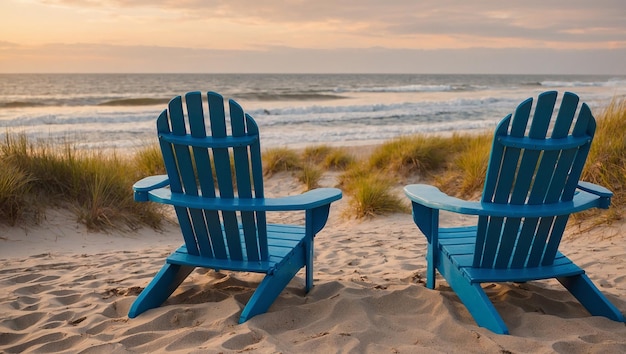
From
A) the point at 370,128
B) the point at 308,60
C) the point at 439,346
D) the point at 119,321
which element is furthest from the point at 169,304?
the point at 308,60

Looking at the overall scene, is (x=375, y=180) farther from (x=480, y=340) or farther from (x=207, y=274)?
(x=480, y=340)

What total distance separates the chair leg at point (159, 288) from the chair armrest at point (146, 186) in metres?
0.43

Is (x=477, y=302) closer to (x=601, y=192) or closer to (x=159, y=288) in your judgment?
(x=601, y=192)

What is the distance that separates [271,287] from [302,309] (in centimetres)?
20

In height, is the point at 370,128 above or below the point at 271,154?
below

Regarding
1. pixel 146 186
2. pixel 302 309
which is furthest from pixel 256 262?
pixel 146 186

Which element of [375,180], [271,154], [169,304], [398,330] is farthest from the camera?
[271,154]

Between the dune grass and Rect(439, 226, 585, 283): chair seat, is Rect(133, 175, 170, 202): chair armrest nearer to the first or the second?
Rect(439, 226, 585, 283): chair seat

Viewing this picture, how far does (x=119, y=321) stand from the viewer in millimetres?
2613

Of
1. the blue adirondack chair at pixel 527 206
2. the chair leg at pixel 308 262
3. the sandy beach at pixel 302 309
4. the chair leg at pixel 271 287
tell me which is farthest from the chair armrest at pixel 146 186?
the blue adirondack chair at pixel 527 206

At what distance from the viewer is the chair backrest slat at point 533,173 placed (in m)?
2.32

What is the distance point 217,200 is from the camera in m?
2.56

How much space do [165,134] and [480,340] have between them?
178 centimetres

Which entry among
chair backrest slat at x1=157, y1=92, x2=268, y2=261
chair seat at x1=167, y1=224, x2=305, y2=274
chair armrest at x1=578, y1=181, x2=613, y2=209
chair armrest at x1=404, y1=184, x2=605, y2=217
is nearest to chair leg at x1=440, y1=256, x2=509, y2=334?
chair armrest at x1=404, y1=184, x2=605, y2=217
